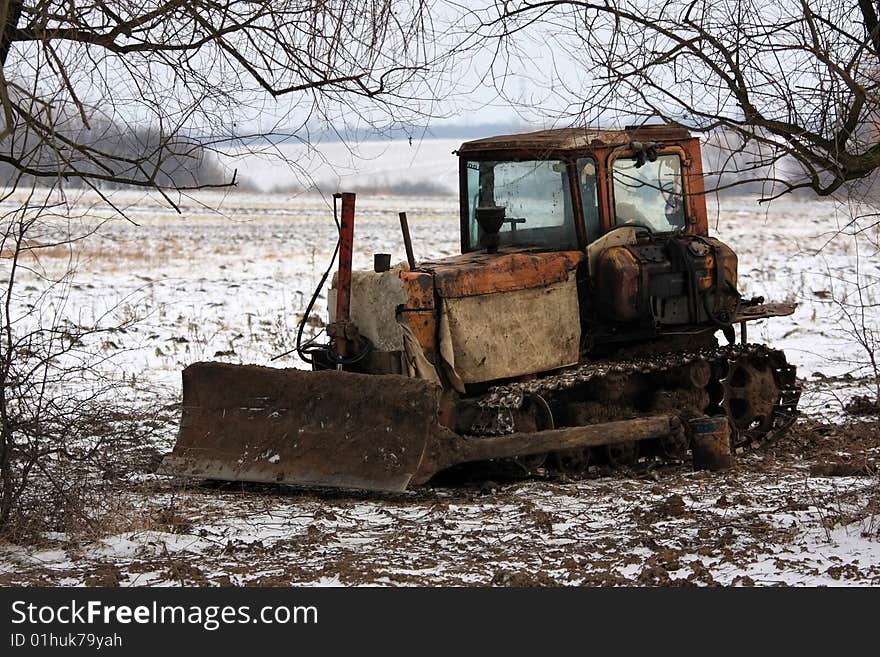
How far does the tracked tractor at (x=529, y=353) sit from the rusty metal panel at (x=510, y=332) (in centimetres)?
1

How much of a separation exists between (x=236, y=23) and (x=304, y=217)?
101 feet

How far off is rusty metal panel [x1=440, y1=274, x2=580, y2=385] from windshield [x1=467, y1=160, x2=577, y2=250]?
0.45 m

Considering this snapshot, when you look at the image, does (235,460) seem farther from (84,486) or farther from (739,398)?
(739,398)

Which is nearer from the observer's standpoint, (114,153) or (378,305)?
(114,153)

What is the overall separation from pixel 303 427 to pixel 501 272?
1.74 metres

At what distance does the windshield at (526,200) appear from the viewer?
836cm

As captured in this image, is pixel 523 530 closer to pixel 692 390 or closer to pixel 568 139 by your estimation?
pixel 692 390

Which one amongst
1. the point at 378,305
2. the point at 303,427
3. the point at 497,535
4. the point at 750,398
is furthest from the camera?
the point at 750,398

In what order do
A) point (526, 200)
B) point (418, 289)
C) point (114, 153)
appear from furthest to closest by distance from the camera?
1. point (526, 200)
2. point (418, 289)
3. point (114, 153)

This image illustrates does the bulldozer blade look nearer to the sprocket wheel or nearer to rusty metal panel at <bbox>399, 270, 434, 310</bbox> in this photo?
rusty metal panel at <bbox>399, 270, 434, 310</bbox>

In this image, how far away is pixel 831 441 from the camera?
29.2 ft

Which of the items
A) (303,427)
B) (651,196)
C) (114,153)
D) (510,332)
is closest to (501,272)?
(510,332)

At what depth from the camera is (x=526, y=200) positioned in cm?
858

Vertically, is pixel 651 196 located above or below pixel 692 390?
above
